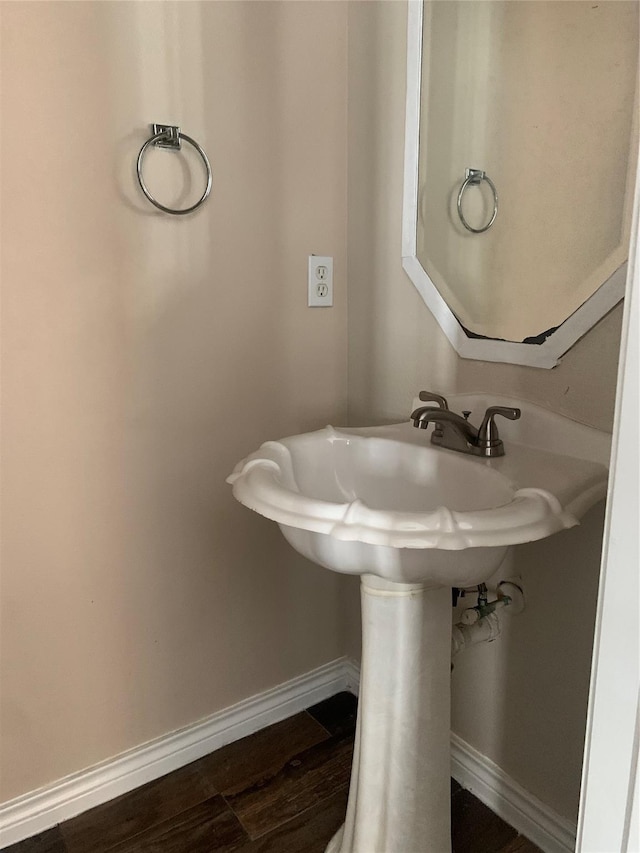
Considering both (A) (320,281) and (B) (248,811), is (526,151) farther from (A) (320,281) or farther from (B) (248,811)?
(B) (248,811)

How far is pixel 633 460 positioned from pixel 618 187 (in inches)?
25.1

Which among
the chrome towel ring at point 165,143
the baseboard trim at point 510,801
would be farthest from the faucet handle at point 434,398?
the baseboard trim at point 510,801

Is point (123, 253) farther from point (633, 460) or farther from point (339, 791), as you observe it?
point (339, 791)

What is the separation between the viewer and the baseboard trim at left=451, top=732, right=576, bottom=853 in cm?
121

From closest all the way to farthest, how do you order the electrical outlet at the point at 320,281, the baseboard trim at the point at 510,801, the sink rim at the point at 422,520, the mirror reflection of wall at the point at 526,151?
the sink rim at the point at 422,520
the mirror reflection of wall at the point at 526,151
the baseboard trim at the point at 510,801
the electrical outlet at the point at 320,281

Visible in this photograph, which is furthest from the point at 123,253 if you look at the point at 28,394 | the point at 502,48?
the point at 502,48

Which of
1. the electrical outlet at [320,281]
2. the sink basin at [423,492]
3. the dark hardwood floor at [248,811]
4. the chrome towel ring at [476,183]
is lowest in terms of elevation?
the dark hardwood floor at [248,811]

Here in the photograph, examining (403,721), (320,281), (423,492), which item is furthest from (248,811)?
(320,281)

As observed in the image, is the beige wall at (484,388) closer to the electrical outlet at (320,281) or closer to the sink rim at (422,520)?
the electrical outlet at (320,281)

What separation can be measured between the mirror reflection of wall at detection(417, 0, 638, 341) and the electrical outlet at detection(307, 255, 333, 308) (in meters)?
0.24

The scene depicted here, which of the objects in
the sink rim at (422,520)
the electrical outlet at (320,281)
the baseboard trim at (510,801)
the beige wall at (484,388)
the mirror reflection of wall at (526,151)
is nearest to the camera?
the sink rim at (422,520)

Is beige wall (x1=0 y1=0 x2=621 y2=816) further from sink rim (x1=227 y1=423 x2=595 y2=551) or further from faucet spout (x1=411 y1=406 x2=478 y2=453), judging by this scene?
sink rim (x1=227 y1=423 x2=595 y2=551)

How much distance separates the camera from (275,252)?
1410 mm

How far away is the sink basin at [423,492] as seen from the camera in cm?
80
